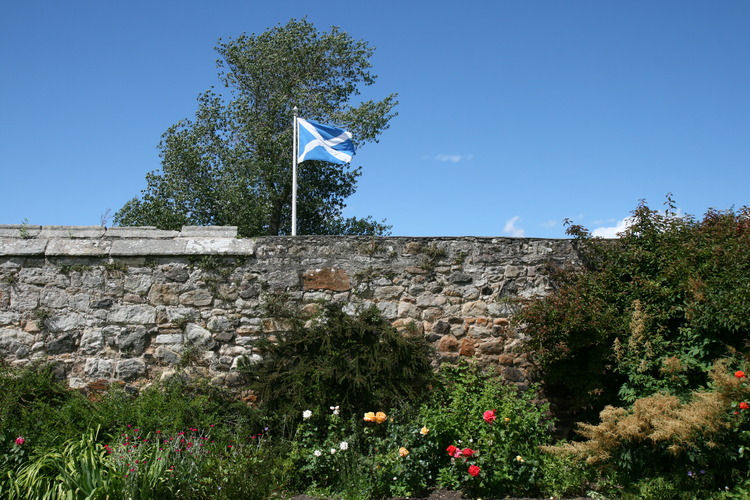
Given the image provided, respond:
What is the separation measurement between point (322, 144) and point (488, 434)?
4977mm

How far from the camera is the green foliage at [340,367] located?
19.8 feet

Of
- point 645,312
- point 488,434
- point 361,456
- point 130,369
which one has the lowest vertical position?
point 361,456

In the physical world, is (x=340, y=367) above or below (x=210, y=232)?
below

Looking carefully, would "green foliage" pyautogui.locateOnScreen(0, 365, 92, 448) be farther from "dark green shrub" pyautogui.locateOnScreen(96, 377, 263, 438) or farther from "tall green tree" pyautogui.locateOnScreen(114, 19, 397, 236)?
"tall green tree" pyautogui.locateOnScreen(114, 19, 397, 236)

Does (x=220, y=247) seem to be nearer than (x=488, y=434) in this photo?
No

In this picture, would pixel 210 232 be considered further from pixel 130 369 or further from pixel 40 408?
pixel 40 408

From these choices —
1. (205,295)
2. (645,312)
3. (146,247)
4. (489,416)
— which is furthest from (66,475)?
(645,312)

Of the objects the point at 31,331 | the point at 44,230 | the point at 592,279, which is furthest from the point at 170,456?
the point at 592,279

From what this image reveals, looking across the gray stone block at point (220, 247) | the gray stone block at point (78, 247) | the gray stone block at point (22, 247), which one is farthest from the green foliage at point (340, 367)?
the gray stone block at point (22, 247)

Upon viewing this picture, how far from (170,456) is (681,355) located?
4614mm

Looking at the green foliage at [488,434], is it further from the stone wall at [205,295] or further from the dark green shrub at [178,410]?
the dark green shrub at [178,410]

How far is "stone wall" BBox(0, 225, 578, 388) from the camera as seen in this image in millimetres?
6633

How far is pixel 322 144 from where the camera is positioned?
29.6 feet

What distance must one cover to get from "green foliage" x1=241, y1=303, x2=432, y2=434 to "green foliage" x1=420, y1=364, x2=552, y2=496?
394mm
